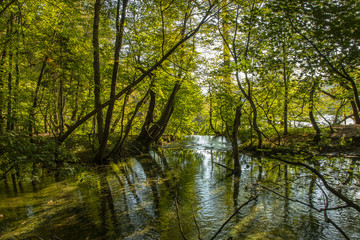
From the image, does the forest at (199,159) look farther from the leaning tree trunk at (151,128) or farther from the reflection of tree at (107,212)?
the leaning tree trunk at (151,128)

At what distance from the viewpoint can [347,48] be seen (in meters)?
4.86

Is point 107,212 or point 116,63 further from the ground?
point 116,63

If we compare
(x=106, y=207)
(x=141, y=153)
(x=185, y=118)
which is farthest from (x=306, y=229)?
(x=185, y=118)

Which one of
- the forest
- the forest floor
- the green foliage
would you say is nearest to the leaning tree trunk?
the forest

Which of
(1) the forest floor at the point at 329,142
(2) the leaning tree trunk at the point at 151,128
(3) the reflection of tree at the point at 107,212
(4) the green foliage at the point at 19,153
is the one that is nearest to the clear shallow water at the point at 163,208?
(3) the reflection of tree at the point at 107,212

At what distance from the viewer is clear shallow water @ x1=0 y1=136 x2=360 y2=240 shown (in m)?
5.14

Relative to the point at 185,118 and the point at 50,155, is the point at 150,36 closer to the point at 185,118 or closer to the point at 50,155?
the point at 50,155

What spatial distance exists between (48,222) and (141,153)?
10.8 meters

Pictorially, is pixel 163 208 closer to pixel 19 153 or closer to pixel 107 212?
pixel 107 212

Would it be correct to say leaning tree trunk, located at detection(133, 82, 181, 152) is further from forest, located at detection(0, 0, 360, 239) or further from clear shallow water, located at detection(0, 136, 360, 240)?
clear shallow water, located at detection(0, 136, 360, 240)

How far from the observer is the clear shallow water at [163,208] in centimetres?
514

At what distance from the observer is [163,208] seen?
6480 mm

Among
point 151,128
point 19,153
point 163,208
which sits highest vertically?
point 151,128

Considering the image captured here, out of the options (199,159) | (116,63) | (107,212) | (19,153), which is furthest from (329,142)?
(19,153)
